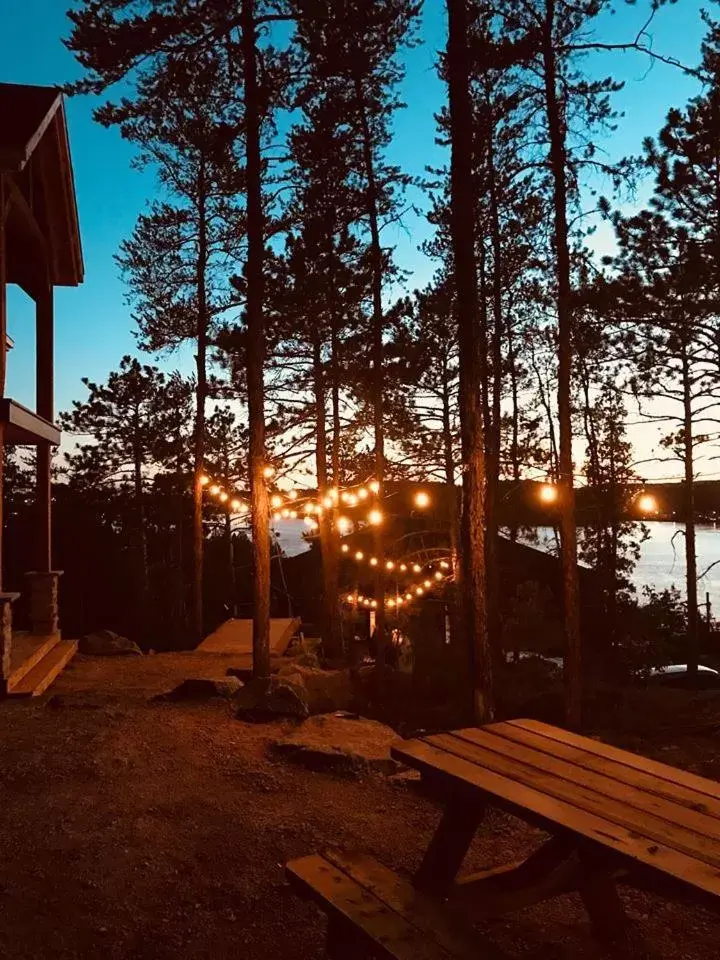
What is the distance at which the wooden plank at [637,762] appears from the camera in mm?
3242

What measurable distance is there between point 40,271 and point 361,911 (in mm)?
12409

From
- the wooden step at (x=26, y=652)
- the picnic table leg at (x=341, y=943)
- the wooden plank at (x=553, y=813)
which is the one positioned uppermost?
the wooden plank at (x=553, y=813)

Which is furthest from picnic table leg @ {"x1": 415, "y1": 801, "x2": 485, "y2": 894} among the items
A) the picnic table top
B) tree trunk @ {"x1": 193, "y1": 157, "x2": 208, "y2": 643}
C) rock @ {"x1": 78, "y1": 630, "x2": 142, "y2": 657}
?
tree trunk @ {"x1": 193, "y1": 157, "x2": 208, "y2": 643}

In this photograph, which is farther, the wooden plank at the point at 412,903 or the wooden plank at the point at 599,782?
the wooden plank at the point at 412,903

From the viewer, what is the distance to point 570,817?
2.88 meters

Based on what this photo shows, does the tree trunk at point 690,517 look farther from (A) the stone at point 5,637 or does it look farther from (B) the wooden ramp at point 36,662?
(A) the stone at point 5,637

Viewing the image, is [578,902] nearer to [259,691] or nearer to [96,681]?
[259,691]

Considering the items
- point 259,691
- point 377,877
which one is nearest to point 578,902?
point 377,877

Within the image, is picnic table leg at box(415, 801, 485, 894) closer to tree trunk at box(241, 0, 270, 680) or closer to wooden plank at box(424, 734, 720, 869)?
wooden plank at box(424, 734, 720, 869)

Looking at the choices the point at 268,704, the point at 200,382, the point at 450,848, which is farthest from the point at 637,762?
the point at 200,382

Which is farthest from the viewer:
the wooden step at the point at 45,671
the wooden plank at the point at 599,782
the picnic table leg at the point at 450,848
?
the wooden step at the point at 45,671

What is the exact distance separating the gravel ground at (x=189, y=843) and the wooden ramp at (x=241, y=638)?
24.9 ft

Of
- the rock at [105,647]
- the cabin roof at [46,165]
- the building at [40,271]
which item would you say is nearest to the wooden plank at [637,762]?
the building at [40,271]

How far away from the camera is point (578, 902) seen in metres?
4.23
